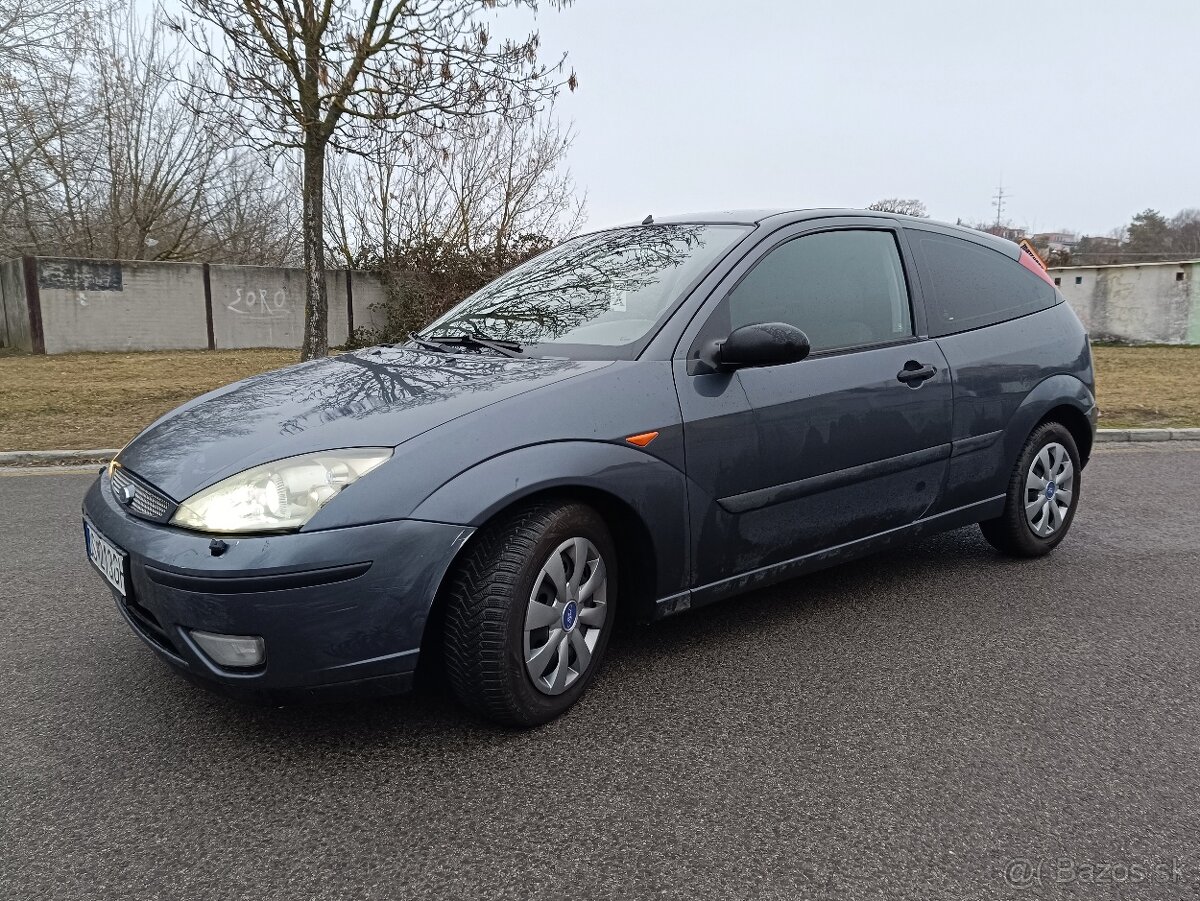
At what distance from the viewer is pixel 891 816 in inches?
85.3

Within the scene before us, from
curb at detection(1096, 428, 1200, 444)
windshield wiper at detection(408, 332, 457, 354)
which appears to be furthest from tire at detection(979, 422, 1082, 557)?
curb at detection(1096, 428, 1200, 444)

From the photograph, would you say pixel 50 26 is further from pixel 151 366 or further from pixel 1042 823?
pixel 1042 823

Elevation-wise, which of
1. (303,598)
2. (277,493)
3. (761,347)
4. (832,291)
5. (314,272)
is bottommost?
(303,598)

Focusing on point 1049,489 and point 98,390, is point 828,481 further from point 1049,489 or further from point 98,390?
point 98,390

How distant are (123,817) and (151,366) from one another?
13878 mm

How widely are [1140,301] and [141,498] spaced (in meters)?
23.5

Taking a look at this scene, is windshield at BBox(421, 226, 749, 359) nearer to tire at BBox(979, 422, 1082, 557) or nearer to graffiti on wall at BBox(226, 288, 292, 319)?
tire at BBox(979, 422, 1082, 557)

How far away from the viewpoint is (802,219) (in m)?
3.46

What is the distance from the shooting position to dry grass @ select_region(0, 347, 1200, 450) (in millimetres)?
8297

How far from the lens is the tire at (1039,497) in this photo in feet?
13.4

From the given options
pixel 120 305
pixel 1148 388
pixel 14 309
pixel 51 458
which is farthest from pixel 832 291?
pixel 14 309

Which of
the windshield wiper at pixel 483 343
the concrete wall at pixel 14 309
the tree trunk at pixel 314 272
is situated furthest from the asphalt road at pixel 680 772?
the concrete wall at pixel 14 309

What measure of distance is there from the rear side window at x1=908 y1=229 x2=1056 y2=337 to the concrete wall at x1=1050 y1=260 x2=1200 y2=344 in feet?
57.7

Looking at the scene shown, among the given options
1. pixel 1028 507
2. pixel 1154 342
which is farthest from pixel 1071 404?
pixel 1154 342
